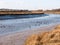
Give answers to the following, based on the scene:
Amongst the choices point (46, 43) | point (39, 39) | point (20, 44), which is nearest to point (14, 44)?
point (20, 44)

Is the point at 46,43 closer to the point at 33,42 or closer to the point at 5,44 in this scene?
the point at 33,42

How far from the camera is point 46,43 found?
6.89 m

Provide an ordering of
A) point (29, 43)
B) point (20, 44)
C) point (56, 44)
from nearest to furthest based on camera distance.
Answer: point (56, 44) < point (29, 43) < point (20, 44)

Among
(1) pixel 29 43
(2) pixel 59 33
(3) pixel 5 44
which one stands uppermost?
(2) pixel 59 33

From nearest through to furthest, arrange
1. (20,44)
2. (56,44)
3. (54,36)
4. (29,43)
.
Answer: (56,44) → (54,36) → (29,43) → (20,44)

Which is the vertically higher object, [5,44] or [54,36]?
[54,36]

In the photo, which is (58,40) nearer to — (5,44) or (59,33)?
(59,33)

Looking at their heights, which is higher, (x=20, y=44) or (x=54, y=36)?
(x=54, y=36)

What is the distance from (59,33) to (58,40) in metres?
0.38

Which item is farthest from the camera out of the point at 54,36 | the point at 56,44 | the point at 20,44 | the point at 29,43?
the point at 20,44

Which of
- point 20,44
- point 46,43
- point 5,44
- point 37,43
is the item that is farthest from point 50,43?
point 5,44

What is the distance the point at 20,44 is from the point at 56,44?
606 centimetres

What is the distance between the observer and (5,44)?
12.9 m

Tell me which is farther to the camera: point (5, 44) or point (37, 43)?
point (5, 44)
